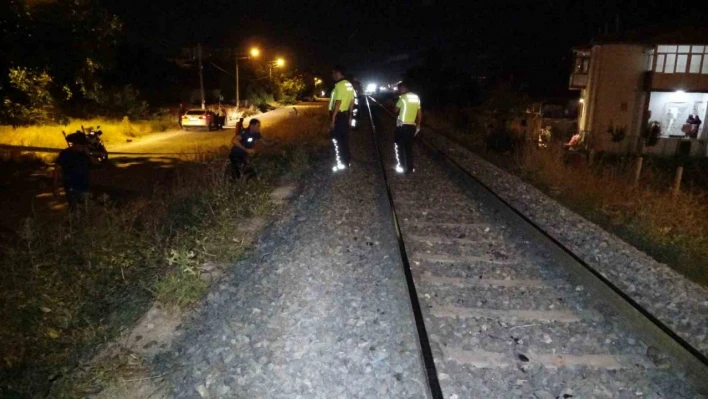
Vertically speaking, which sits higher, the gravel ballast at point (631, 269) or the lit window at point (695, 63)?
the lit window at point (695, 63)

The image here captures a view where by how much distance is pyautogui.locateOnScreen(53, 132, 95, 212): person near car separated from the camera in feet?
25.2

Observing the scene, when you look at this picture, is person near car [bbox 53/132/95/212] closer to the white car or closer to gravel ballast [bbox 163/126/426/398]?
gravel ballast [bbox 163/126/426/398]

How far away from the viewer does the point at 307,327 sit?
15.2ft

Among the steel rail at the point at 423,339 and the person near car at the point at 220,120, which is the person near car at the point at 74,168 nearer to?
the steel rail at the point at 423,339

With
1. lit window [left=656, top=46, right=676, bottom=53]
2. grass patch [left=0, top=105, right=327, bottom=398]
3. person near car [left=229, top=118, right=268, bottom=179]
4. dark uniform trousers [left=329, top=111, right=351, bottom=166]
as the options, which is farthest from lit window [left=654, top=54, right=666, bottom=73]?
grass patch [left=0, top=105, right=327, bottom=398]

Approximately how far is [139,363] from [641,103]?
33993 millimetres

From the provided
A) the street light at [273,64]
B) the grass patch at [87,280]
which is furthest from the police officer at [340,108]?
the street light at [273,64]

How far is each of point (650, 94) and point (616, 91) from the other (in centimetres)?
182

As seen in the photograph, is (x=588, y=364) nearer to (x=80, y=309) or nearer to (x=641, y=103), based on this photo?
(x=80, y=309)

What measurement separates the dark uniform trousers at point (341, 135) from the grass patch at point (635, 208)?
15.1 feet

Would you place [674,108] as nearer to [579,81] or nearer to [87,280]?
[579,81]

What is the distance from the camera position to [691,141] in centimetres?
2870

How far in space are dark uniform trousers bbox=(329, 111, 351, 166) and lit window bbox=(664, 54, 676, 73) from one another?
2672 centimetres

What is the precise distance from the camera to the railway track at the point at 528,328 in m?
3.83
